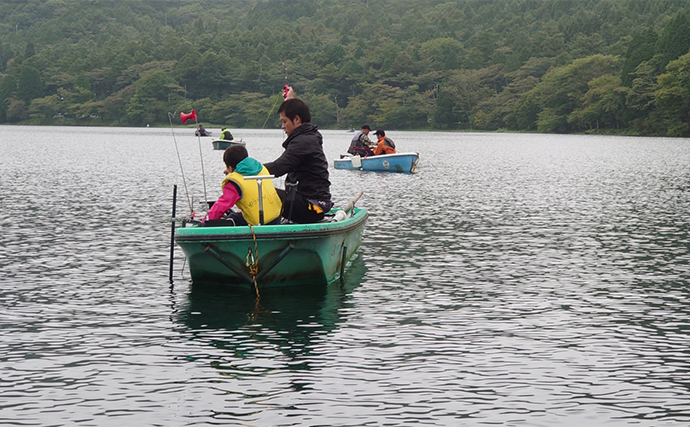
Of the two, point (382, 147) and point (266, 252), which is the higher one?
point (382, 147)

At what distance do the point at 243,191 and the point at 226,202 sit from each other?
0.31 m

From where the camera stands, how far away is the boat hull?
1330cm

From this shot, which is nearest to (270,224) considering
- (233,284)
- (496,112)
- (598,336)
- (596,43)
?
(233,284)

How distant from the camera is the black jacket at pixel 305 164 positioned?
14.1m

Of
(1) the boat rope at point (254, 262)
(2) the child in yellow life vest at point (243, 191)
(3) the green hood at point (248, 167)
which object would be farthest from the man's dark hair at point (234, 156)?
(1) the boat rope at point (254, 262)

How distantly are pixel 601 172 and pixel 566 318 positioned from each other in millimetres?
37174

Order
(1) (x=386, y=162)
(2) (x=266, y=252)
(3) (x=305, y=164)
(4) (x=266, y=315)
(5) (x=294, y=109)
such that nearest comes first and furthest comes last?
(4) (x=266, y=315)
(2) (x=266, y=252)
(5) (x=294, y=109)
(3) (x=305, y=164)
(1) (x=386, y=162)

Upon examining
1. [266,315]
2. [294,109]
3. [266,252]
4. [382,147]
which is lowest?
[266,315]

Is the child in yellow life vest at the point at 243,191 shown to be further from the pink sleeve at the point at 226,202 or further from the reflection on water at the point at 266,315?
the reflection on water at the point at 266,315

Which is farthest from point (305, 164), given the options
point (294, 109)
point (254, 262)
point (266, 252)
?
point (254, 262)

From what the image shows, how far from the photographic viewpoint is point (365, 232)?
72.3 feet

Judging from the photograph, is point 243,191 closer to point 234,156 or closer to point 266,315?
point 234,156

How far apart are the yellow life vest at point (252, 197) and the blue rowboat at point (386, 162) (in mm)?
31514

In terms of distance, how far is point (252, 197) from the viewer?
13891mm
